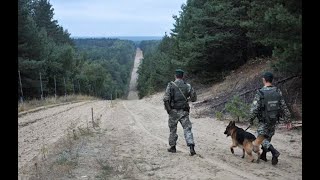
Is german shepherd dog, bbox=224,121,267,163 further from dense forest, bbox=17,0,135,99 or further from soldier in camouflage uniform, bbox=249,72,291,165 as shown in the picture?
dense forest, bbox=17,0,135,99

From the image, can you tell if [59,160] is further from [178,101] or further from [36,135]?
[36,135]

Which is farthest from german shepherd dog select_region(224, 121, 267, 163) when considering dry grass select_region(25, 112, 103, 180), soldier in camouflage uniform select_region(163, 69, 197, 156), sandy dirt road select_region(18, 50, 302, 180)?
dry grass select_region(25, 112, 103, 180)

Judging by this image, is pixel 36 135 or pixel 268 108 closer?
pixel 268 108

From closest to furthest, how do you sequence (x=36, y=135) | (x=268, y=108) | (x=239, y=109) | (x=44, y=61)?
(x=268, y=108) → (x=36, y=135) → (x=239, y=109) → (x=44, y=61)

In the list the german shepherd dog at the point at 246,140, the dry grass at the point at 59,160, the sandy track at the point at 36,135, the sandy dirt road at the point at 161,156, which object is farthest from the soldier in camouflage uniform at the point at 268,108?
the sandy track at the point at 36,135

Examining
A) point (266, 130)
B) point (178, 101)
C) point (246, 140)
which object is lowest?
point (246, 140)

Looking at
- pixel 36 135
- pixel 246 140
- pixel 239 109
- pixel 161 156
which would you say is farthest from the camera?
pixel 239 109

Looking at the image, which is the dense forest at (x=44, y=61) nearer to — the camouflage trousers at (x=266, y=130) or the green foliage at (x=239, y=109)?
the green foliage at (x=239, y=109)

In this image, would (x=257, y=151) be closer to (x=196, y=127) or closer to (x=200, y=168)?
(x=200, y=168)

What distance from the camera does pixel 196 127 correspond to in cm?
1789

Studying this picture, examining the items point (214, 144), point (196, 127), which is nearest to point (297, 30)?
point (214, 144)

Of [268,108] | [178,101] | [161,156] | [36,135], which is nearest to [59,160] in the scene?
[161,156]

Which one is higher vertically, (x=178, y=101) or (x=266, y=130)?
(x=178, y=101)
